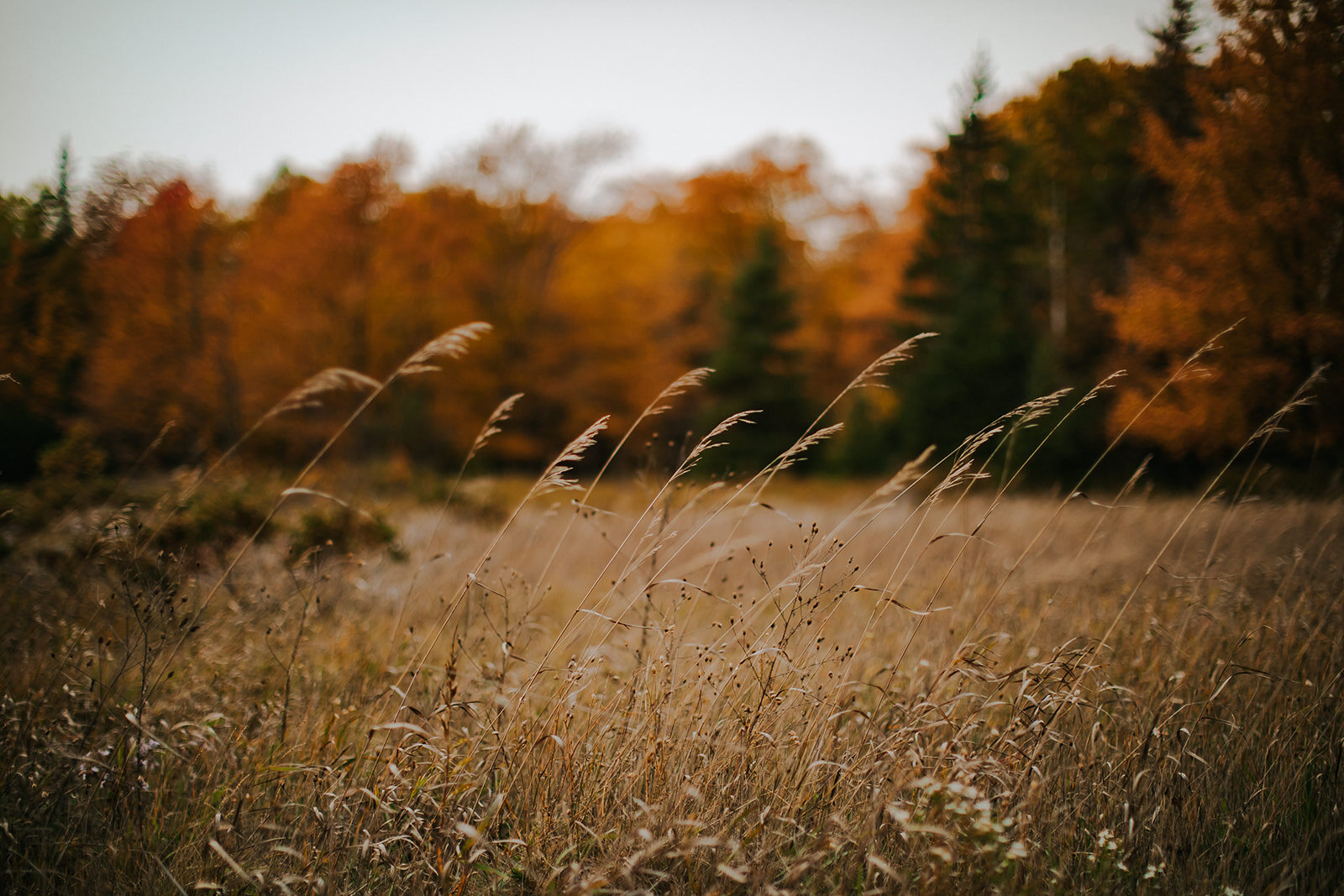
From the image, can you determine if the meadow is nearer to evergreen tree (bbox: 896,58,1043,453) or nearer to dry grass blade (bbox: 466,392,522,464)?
dry grass blade (bbox: 466,392,522,464)

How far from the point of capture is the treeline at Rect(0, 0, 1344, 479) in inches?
320

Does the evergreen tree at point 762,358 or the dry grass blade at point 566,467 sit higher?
the evergreen tree at point 762,358

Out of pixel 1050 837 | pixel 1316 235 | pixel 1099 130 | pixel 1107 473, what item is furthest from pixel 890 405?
→ pixel 1050 837

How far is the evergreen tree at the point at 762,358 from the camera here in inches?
819

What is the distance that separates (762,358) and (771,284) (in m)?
2.66

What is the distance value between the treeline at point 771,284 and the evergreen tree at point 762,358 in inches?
4.1

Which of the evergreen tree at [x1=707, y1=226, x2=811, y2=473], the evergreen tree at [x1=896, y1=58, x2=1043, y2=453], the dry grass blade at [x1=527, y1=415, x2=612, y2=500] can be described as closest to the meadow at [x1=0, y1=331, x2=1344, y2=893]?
the dry grass blade at [x1=527, y1=415, x2=612, y2=500]

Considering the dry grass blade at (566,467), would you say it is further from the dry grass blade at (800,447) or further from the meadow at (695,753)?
the dry grass blade at (800,447)

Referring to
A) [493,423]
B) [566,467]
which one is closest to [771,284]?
[493,423]

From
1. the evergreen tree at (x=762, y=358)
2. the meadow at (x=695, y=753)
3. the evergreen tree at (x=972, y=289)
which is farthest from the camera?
the evergreen tree at (x=762, y=358)

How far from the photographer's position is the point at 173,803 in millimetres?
2039

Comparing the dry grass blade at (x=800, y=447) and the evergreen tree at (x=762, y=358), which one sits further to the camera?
the evergreen tree at (x=762, y=358)

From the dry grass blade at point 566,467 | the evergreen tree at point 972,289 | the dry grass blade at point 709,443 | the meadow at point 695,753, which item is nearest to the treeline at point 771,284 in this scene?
the evergreen tree at point 972,289

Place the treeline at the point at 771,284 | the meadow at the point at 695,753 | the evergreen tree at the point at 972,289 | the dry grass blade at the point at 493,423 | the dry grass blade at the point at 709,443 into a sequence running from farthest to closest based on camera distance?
the evergreen tree at the point at 972,289
the treeline at the point at 771,284
the dry grass blade at the point at 493,423
the dry grass blade at the point at 709,443
the meadow at the point at 695,753
